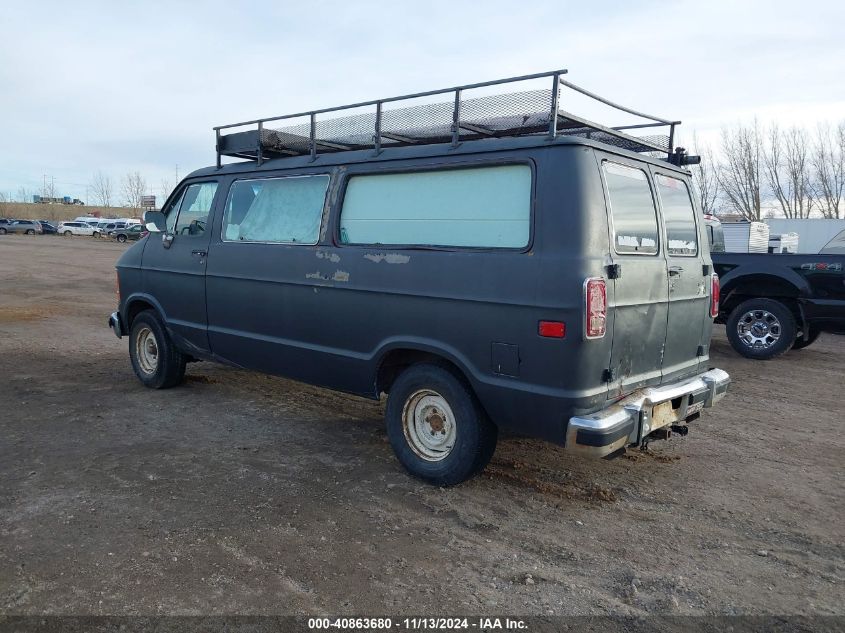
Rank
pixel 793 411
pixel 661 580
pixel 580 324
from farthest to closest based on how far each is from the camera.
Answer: pixel 793 411 → pixel 580 324 → pixel 661 580

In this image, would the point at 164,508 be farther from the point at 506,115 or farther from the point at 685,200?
the point at 685,200

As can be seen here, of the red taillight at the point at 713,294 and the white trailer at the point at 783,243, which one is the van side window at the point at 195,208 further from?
the white trailer at the point at 783,243

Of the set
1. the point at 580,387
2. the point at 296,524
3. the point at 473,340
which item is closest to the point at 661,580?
the point at 580,387

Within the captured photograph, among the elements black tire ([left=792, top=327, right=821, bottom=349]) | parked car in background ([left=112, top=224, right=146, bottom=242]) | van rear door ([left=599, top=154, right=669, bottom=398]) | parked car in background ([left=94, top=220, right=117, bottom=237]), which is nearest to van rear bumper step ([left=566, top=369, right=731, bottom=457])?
van rear door ([left=599, top=154, right=669, bottom=398])

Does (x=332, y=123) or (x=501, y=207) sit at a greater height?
(x=332, y=123)

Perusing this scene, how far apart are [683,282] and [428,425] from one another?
1961 millimetres

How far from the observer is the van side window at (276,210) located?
4.86 meters

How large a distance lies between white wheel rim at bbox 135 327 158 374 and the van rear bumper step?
468 centimetres

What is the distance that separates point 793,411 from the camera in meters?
6.17

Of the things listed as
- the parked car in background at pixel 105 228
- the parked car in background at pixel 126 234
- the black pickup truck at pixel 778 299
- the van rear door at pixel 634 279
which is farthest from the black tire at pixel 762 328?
the parked car in background at pixel 105 228

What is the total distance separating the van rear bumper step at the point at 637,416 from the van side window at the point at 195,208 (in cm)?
387

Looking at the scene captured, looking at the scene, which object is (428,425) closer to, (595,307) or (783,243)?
(595,307)

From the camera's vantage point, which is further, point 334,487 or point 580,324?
point 334,487

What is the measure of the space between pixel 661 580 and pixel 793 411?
3.88 m
